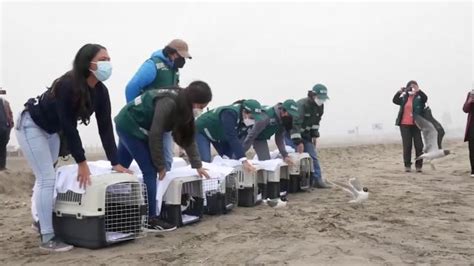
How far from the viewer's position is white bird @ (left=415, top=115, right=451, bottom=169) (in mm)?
8602

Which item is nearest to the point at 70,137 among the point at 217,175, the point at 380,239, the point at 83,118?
the point at 83,118

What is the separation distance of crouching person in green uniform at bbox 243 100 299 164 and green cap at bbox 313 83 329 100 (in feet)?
2.55

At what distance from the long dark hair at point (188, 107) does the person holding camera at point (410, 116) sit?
608 centimetres

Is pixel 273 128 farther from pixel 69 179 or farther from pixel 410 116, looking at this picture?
pixel 410 116

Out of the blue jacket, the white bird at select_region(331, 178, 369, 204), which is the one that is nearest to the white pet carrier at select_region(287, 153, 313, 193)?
the white bird at select_region(331, 178, 369, 204)

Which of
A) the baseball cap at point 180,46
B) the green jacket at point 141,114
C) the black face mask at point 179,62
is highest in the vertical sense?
the baseball cap at point 180,46

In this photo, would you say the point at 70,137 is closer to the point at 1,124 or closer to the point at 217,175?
the point at 217,175

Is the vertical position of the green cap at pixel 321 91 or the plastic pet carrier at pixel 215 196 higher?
the green cap at pixel 321 91

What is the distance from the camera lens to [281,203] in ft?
16.9

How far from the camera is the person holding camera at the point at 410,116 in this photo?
886 cm

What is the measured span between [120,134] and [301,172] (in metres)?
3.36

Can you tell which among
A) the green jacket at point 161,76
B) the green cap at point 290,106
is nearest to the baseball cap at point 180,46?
the green jacket at point 161,76

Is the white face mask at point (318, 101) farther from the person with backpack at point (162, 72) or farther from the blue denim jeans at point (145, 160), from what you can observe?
the blue denim jeans at point (145, 160)

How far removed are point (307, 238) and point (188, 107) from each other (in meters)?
1.38
